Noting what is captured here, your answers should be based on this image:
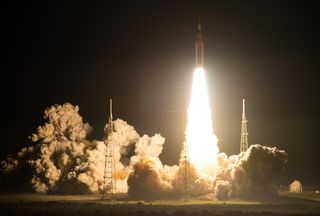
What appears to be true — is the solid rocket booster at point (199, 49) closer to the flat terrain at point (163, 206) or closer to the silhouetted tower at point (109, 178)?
the silhouetted tower at point (109, 178)

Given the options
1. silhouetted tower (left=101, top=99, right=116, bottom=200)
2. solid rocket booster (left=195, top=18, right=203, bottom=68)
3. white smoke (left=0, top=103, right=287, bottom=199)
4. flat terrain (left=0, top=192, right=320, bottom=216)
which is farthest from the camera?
silhouetted tower (left=101, top=99, right=116, bottom=200)

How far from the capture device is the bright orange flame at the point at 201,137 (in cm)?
9812

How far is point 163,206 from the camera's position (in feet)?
276

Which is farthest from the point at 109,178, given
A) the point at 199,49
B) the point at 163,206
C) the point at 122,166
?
the point at 199,49

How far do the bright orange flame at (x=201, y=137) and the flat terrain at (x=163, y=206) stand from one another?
7.66 meters

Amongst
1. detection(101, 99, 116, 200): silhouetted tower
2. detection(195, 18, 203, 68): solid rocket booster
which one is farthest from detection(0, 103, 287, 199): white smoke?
detection(195, 18, 203, 68): solid rocket booster

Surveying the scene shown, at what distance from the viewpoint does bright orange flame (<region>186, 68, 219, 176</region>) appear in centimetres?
9812

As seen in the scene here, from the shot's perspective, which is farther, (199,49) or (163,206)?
(199,49)

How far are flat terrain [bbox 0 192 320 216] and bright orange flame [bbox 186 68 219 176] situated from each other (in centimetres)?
766

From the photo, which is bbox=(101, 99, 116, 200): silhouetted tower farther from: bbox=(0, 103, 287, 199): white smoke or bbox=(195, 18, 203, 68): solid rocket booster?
bbox=(195, 18, 203, 68): solid rocket booster

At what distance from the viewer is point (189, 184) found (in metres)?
93.1

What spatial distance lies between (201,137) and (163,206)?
16.7 m

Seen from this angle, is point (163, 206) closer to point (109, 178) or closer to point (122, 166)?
point (109, 178)

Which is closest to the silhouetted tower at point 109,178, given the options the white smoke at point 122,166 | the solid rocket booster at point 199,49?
the white smoke at point 122,166
